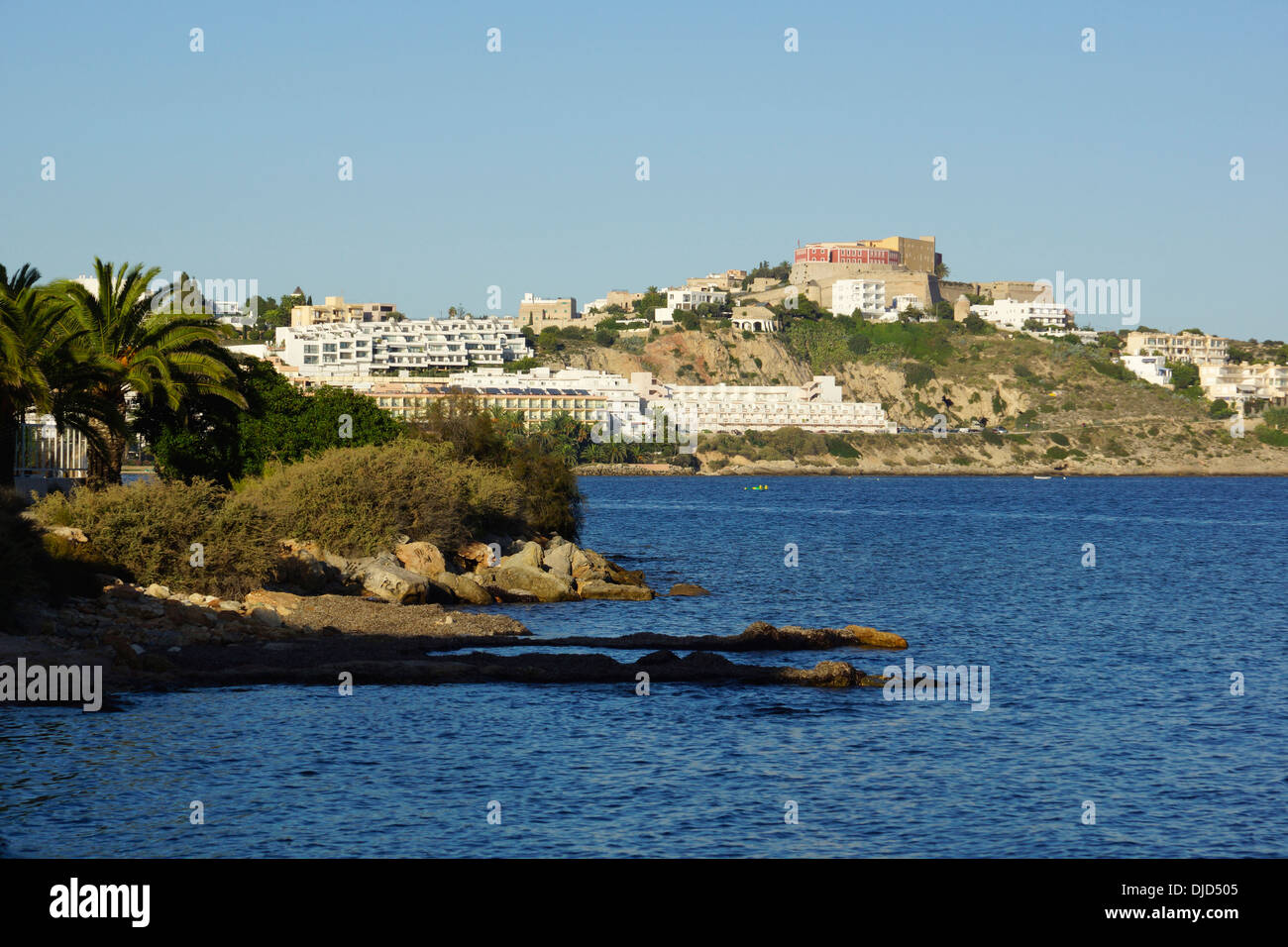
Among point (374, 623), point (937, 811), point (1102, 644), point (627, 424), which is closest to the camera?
point (937, 811)

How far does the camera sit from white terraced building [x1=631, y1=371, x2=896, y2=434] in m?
184

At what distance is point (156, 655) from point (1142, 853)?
55.3ft

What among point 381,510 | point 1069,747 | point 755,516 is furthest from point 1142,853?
point 755,516

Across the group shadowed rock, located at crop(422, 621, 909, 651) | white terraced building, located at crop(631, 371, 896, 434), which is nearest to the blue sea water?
shadowed rock, located at crop(422, 621, 909, 651)

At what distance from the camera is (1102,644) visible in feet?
111

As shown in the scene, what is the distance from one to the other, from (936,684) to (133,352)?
22.7 metres

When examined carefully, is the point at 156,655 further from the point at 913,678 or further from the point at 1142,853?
the point at 1142,853

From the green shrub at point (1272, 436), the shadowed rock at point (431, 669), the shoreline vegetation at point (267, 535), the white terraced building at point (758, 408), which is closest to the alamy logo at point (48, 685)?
the shoreline vegetation at point (267, 535)

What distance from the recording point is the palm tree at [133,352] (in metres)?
33.9

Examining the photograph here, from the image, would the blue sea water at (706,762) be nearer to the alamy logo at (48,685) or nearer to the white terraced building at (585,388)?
the alamy logo at (48,685)

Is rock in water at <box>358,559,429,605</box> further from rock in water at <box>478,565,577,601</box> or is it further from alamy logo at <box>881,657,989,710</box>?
alamy logo at <box>881,657,989,710</box>

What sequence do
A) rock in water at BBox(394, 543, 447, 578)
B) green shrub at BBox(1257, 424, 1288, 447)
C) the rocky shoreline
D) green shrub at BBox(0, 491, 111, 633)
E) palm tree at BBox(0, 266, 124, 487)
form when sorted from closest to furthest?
1. the rocky shoreline
2. green shrub at BBox(0, 491, 111, 633)
3. palm tree at BBox(0, 266, 124, 487)
4. rock in water at BBox(394, 543, 447, 578)
5. green shrub at BBox(1257, 424, 1288, 447)
